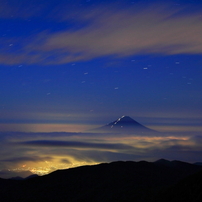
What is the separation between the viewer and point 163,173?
Result: 92.5 meters

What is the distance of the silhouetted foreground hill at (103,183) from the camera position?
229 ft

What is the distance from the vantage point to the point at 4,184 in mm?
93438

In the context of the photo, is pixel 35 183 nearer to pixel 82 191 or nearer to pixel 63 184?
pixel 63 184

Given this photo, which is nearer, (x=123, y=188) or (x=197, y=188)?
(x=197, y=188)

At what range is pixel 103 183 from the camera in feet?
269

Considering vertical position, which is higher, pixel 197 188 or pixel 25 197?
pixel 197 188

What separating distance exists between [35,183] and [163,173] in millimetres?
36950

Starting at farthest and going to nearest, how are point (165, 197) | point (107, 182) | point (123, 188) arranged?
point (107, 182), point (123, 188), point (165, 197)

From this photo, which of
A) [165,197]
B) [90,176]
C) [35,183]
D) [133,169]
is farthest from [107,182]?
[165,197]

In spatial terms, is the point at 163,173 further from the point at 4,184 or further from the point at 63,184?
the point at 4,184

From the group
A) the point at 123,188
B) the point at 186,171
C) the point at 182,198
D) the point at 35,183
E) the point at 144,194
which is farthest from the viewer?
Result: the point at 186,171

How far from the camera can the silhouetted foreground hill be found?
69.9 metres

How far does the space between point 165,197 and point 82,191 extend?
91.2ft

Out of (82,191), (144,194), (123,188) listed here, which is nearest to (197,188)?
(144,194)
